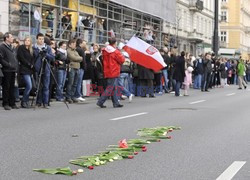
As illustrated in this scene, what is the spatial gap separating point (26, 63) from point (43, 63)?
0.50 meters

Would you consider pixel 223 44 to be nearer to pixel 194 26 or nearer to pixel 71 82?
pixel 194 26

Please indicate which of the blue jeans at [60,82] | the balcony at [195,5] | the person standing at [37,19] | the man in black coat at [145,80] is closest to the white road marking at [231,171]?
the blue jeans at [60,82]

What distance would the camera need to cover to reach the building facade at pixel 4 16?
22.3 meters

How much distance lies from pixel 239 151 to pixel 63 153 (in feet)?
8.37

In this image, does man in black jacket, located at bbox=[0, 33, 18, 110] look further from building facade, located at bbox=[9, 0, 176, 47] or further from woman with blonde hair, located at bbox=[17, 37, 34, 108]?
building facade, located at bbox=[9, 0, 176, 47]

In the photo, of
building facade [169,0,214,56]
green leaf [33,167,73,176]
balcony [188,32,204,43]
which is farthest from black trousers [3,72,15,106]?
balcony [188,32,204,43]

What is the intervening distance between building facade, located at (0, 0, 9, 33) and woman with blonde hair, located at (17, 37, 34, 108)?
6.99m

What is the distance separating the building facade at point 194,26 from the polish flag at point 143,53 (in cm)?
2949

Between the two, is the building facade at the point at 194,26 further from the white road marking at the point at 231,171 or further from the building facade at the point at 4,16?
the white road marking at the point at 231,171

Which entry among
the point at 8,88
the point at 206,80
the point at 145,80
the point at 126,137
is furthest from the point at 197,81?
the point at 126,137

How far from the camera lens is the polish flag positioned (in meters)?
20.8

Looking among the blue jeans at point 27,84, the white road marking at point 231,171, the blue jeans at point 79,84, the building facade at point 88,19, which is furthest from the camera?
the building facade at point 88,19

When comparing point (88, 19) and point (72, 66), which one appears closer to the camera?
point (72, 66)

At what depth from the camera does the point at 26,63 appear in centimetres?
1561
